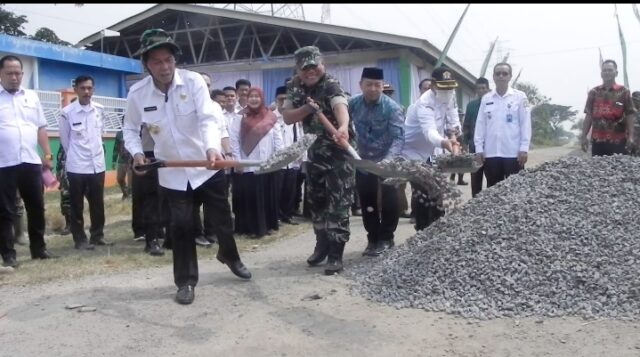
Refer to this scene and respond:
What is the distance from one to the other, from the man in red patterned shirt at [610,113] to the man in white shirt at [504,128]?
1699 mm

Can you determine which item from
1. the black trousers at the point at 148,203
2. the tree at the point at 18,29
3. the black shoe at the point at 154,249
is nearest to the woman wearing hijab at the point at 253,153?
the black trousers at the point at 148,203

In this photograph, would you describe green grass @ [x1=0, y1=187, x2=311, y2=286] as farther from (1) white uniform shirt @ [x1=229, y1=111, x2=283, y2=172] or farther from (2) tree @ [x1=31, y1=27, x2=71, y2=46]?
(2) tree @ [x1=31, y1=27, x2=71, y2=46]

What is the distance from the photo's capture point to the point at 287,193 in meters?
8.53

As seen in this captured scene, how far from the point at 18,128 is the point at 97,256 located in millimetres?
1479

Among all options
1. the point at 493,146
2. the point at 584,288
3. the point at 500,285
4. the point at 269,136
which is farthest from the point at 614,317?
the point at 269,136

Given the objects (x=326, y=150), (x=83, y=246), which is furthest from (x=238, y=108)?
(x=326, y=150)

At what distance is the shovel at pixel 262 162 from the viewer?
13.5ft

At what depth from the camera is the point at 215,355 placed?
10.9ft

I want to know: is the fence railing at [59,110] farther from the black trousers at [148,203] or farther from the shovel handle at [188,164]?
the shovel handle at [188,164]

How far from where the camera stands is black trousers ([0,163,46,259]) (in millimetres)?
5562

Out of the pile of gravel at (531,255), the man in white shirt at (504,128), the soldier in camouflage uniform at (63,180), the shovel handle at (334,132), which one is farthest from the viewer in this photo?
the soldier in camouflage uniform at (63,180)

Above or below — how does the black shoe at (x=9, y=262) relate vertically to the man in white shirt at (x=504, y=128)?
below

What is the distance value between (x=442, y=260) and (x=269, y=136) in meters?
3.35

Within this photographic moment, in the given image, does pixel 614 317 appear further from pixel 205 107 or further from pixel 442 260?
pixel 205 107
